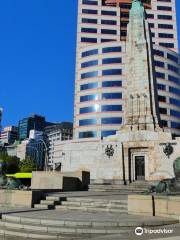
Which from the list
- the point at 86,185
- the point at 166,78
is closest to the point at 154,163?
the point at 86,185

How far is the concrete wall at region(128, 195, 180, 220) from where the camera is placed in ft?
36.3

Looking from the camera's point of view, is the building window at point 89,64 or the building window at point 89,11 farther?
the building window at point 89,11

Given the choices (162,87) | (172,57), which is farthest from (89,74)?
(172,57)

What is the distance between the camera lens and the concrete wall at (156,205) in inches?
436

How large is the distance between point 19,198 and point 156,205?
697 cm

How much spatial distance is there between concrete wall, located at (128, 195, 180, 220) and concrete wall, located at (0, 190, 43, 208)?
5113 mm

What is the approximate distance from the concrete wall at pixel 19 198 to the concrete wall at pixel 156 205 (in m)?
5.11

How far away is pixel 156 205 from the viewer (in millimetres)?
11594

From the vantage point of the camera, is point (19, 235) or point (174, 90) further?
point (174, 90)

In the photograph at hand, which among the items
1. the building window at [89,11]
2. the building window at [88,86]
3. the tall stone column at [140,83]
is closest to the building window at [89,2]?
the building window at [89,11]

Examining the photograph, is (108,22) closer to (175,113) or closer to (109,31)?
(109,31)

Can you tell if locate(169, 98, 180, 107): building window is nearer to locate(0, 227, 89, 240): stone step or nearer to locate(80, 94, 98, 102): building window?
locate(80, 94, 98, 102): building window

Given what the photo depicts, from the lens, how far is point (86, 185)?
26719 mm

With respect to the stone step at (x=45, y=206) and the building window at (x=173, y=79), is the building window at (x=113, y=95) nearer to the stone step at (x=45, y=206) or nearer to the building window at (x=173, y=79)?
the building window at (x=173, y=79)
